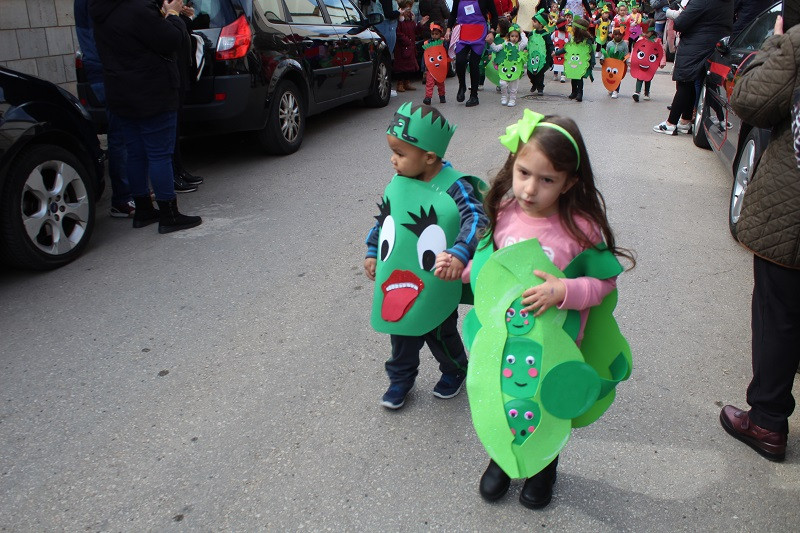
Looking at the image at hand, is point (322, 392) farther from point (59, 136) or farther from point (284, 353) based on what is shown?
point (59, 136)

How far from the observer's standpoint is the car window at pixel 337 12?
836 cm

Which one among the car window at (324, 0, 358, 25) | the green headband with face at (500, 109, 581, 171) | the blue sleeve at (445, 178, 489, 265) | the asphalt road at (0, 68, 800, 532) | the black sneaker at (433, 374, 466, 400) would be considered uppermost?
the car window at (324, 0, 358, 25)

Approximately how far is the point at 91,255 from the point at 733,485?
414cm

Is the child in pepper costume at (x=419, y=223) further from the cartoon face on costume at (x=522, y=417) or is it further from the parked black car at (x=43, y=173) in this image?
the parked black car at (x=43, y=173)

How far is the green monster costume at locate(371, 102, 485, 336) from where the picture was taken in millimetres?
2531

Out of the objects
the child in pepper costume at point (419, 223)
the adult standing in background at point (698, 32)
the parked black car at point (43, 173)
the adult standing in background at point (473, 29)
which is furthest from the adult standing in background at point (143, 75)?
the adult standing in background at point (473, 29)

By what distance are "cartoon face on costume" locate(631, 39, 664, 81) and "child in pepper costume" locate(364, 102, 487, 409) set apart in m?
8.97

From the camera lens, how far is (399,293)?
2.63m

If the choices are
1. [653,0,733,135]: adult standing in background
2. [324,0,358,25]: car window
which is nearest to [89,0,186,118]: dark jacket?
[324,0,358,25]: car window

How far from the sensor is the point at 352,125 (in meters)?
8.97

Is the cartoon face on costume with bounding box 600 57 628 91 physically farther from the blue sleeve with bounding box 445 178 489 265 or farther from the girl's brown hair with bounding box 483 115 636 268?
the girl's brown hair with bounding box 483 115 636 268

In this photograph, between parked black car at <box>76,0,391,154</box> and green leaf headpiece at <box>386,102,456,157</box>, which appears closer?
green leaf headpiece at <box>386,102,456,157</box>

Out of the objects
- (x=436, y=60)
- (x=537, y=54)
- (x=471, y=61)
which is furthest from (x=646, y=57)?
(x=436, y=60)

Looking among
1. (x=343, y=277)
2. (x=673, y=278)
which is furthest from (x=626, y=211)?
(x=343, y=277)
